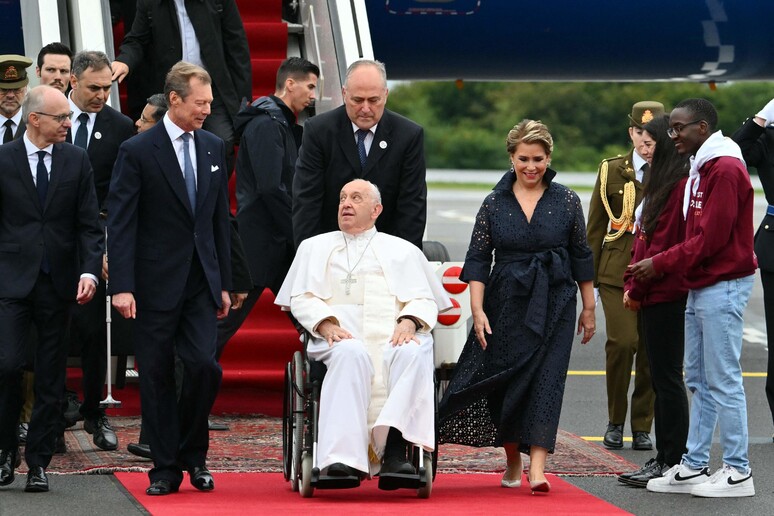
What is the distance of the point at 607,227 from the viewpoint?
8.56 m

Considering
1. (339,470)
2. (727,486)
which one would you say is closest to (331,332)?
(339,470)

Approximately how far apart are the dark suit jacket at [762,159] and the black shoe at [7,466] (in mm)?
4222

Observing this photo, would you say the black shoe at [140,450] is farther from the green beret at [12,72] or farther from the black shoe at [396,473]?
the green beret at [12,72]

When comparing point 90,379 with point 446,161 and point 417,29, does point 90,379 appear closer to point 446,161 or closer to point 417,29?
point 417,29

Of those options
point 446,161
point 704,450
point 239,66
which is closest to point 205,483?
point 704,450

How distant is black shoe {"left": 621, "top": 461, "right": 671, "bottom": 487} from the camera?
6887mm

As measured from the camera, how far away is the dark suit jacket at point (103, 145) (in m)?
7.65

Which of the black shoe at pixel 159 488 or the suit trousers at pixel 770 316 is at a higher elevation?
the suit trousers at pixel 770 316

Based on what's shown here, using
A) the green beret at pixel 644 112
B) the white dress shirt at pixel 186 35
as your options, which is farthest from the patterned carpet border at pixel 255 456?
the white dress shirt at pixel 186 35

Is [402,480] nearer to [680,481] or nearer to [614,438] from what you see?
[680,481]

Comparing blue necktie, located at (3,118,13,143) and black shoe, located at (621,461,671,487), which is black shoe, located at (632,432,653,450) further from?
blue necktie, located at (3,118,13,143)

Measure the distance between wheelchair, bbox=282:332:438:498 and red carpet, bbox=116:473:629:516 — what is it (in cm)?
6

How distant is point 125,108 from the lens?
970 cm

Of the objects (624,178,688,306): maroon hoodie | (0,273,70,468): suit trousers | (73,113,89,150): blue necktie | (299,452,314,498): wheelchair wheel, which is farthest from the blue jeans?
(73,113,89,150): blue necktie
